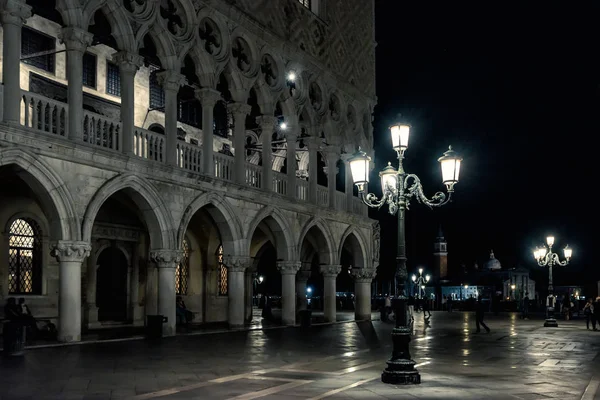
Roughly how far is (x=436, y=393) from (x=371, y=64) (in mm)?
23779

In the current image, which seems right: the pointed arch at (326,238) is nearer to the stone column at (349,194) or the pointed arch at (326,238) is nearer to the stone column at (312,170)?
the stone column at (312,170)

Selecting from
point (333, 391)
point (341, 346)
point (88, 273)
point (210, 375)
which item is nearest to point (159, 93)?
point (88, 273)

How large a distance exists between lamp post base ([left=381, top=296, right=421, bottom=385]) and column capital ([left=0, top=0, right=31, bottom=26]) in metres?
10.1

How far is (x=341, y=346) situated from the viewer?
17.6 m

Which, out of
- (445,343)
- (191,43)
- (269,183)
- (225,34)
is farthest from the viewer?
(269,183)

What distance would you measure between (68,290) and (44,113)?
3.90m

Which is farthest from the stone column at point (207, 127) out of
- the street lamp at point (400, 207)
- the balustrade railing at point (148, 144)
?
the street lamp at point (400, 207)

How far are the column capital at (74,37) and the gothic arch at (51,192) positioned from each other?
114 inches

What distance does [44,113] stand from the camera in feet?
53.7

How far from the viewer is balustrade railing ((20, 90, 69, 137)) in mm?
15992

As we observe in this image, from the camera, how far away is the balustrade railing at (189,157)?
67.8 feet

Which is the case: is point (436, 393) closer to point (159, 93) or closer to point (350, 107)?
point (159, 93)

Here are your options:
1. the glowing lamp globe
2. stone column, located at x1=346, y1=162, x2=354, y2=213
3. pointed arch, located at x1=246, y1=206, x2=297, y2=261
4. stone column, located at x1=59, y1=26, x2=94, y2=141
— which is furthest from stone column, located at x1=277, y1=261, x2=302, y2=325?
the glowing lamp globe

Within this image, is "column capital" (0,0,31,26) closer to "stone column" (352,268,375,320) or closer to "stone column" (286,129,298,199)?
"stone column" (286,129,298,199)
